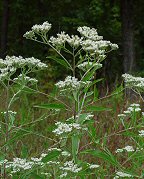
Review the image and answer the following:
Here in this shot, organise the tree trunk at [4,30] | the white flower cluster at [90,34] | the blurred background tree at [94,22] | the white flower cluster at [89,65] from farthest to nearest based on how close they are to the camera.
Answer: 1. the tree trunk at [4,30]
2. the blurred background tree at [94,22]
3. the white flower cluster at [90,34]
4. the white flower cluster at [89,65]

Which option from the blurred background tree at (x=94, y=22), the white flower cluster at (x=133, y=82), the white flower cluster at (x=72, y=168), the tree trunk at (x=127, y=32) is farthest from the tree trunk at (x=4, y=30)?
the white flower cluster at (x=72, y=168)

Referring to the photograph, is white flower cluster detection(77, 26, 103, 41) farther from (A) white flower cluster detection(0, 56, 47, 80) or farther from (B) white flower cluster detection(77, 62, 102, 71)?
(A) white flower cluster detection(0, 56, 47, 80)

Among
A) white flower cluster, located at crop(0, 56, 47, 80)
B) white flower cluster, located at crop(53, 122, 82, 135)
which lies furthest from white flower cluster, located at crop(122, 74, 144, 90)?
white flower cluster, located at crop(53, 122, 82, 135)

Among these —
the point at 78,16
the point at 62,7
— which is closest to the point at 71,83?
the point at 78,16

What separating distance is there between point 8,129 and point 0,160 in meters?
0.24

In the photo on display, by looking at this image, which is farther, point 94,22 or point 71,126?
point 94,22

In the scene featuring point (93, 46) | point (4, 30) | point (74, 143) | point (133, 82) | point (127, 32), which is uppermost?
point (4, 30)

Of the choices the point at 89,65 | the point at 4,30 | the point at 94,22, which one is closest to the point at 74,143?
the point at 89,65

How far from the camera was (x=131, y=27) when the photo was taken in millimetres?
12773

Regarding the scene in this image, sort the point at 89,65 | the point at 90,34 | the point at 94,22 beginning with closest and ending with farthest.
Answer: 1. the point at 89,65
2. the point at 90,34
3. the point at 94,22

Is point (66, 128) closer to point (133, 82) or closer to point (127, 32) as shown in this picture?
point (133, 82)

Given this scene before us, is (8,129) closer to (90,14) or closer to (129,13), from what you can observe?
(129,13)

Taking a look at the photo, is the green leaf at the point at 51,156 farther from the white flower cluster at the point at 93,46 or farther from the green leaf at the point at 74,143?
the white flower cluster at the point at 93,46

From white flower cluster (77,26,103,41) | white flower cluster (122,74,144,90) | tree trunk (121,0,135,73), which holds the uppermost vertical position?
tree trunk (121,0,135,73)
